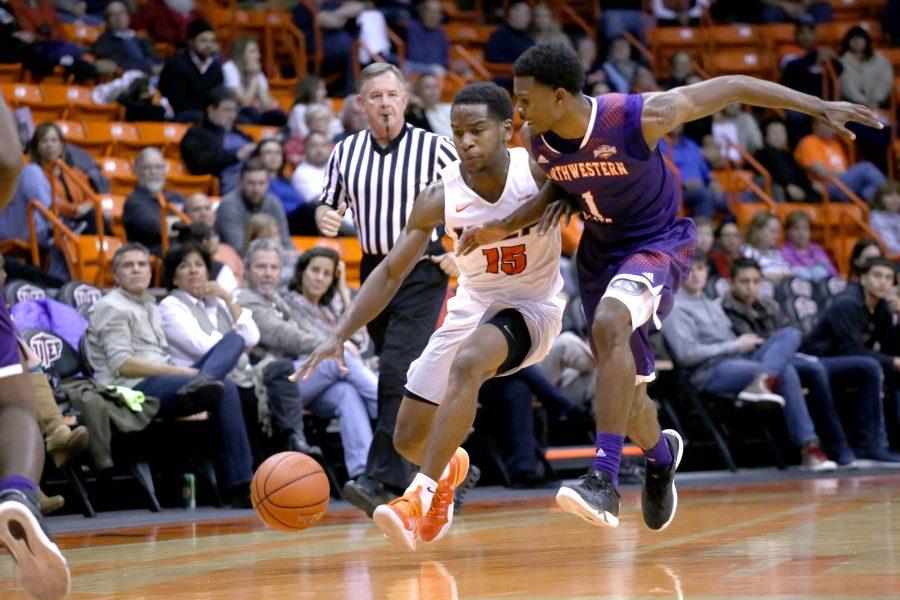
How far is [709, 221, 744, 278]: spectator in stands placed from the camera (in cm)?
1273

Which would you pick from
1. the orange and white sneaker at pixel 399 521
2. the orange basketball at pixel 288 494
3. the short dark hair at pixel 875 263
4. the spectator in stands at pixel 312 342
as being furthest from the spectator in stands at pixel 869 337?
the orange and white sneaker at pixel 399 521

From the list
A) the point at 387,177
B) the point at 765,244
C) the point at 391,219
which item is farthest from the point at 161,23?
the point at 391,219

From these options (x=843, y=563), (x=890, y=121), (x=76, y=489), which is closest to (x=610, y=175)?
(x=843, y=563)

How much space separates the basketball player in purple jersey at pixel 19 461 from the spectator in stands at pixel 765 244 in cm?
990

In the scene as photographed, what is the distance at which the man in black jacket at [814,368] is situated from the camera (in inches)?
432

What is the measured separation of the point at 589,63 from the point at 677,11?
2838mm

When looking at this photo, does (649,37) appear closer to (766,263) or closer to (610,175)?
(766,263)

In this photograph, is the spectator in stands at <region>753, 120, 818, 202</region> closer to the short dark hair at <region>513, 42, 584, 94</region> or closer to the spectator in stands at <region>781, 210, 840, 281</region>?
the spectator in stands at <region>781, 210, 840, 281</region>

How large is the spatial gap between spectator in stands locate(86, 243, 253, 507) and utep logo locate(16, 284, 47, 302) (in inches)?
22.2

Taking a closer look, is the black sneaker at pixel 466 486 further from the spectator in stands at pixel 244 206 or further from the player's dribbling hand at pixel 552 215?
the spectator in stands at pixel 244 206

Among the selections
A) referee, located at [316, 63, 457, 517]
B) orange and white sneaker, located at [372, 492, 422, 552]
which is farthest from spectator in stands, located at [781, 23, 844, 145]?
orange and white sneaker, located at [372, 492, 422, 552]

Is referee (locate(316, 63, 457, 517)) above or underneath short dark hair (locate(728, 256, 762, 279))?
above

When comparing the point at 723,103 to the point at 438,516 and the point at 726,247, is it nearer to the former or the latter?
the point at 438,516

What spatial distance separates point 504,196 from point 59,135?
582cm
